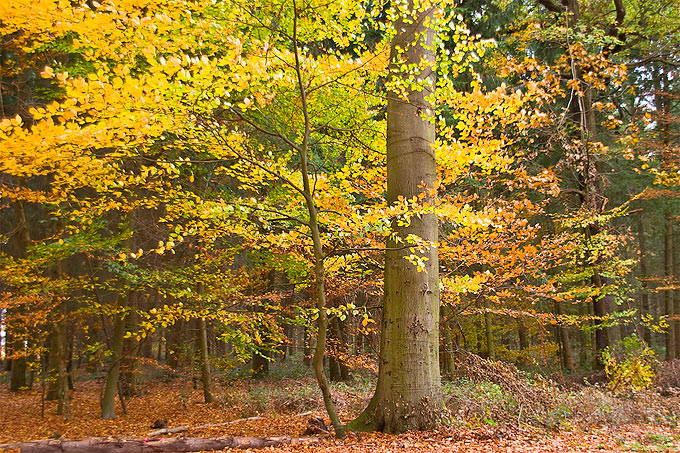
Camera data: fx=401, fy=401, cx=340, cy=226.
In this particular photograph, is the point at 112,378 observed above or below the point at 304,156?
below

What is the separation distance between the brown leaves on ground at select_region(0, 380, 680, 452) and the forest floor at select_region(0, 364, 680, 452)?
0.01m

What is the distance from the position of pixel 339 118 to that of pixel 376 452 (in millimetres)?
4848

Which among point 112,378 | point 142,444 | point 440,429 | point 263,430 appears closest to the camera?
point 440,429

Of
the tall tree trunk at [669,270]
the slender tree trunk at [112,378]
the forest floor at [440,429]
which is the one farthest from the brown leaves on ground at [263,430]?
the tall tree trunk at [669,270]

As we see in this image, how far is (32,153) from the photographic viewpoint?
3.60m

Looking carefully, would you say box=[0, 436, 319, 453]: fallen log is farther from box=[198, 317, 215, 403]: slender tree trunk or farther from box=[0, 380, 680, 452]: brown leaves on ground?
box=[198, 317, 215, 403]: slender tree trunk

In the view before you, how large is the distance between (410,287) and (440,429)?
1623mm

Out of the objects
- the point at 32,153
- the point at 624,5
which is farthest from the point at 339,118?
the point at 624,5

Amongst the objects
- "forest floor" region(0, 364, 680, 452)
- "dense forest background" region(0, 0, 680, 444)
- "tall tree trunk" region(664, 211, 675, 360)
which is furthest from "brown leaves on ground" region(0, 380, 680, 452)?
"tall tree trunk" region(664, 211, 675, 360)

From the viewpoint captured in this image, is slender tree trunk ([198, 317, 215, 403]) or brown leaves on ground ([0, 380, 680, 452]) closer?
brown leaves on ground ([0, 380, 680, 452])

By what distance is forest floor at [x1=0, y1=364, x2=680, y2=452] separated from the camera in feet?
14.2

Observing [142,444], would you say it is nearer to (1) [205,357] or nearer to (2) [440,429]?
(2) [440,429]

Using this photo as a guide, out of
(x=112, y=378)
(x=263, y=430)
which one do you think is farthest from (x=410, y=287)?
(x=112, y=378)

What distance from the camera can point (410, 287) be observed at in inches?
191
